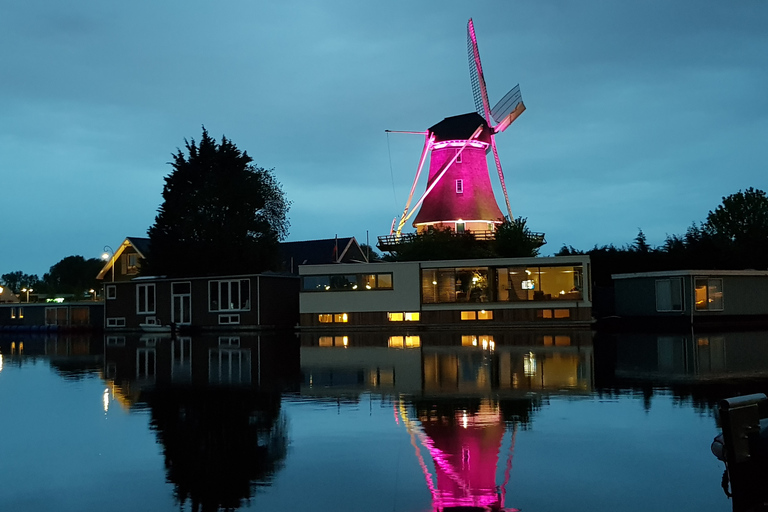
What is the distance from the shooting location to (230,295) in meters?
42.2

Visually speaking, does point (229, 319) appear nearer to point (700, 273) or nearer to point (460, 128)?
point (460, 128)

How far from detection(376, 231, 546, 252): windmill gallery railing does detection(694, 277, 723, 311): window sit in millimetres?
12438

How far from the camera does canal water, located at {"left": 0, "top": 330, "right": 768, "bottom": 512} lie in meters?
6.81

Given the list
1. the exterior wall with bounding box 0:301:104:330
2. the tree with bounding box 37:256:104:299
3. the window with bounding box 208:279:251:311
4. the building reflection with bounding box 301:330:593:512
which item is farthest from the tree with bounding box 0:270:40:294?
the building reflection with bounding box 301:330:593:512

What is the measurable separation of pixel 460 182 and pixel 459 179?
215 mm

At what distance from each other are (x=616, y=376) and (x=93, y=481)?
10.9 m

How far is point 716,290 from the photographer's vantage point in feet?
124

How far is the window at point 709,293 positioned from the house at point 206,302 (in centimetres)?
2146

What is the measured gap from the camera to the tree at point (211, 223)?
47.6 m

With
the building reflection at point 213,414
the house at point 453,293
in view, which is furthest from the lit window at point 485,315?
the building reflection at point 213,414

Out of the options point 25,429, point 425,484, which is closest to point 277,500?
point 425,484

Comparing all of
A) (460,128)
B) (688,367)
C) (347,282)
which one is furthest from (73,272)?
(688,367)

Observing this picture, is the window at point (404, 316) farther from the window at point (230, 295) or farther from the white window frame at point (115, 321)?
the white window frame at point (115, 321)

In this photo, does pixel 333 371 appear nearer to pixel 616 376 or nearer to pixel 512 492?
pixel 616 376
